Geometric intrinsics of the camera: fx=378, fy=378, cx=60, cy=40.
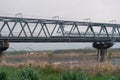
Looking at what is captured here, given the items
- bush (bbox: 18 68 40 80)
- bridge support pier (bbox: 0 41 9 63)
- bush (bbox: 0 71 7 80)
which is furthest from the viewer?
bridge support pier (bbox: 0 41 9 63)

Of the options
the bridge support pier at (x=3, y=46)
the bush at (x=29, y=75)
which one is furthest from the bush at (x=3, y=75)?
the bridge support pier at (x=3, y=46)

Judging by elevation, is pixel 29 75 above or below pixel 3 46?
above

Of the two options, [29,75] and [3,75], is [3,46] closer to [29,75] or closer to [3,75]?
[3,75]

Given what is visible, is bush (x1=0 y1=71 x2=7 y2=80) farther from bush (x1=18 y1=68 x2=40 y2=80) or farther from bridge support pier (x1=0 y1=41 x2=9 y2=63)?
bridge support pier (x1=0 y1=41 x2=9 y2=63)

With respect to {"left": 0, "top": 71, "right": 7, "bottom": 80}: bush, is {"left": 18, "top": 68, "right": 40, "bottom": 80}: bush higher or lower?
higher

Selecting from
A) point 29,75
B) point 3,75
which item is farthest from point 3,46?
point 29,75

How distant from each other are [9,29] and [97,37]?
67.2ft

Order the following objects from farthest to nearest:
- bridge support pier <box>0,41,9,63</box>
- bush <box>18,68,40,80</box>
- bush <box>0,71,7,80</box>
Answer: bridge support pier <box>0,41,9,63</box> → bush <box>0,71,7,80</box> → bush <box>18,68,40,80</box>

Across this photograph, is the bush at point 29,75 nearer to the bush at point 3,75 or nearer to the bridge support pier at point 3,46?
the bush at point 3,75

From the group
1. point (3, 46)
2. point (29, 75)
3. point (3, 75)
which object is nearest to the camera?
point (29, 75)

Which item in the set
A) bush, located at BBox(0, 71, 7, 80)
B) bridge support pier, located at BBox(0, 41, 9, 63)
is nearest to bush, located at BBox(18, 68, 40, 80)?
bush, located at BBox(0, 71, 7, 80)

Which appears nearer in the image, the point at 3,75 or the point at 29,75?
the point at 29,75

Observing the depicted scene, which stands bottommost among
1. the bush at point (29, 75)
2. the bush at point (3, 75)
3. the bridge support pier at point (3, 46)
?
the bridge support pier at point (3, 46)

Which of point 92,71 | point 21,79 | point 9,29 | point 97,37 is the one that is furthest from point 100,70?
point 97,37
